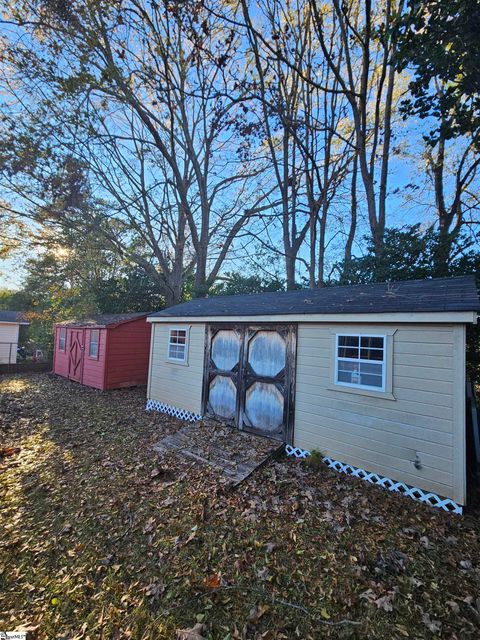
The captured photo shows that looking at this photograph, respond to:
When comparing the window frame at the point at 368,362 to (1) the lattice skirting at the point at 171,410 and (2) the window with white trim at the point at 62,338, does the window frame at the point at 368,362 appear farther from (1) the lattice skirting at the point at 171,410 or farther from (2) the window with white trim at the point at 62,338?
(2) the window with white trim at the point at 62,338

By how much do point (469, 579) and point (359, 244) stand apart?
1108 cm

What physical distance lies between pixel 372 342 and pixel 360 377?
669 mm

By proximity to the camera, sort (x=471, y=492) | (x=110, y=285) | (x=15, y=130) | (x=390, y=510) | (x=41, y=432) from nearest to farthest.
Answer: (x=390, y=510) < (x=471, y=492) < (x=41, y=432) < (x=15, y=130) < (x=110, y=285)

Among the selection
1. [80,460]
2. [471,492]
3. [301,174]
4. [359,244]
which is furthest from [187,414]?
[301,174]

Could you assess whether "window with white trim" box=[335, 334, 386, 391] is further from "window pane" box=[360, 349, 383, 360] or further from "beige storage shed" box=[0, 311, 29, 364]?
"beige storage shed" box=[0, 311, 29, 364]

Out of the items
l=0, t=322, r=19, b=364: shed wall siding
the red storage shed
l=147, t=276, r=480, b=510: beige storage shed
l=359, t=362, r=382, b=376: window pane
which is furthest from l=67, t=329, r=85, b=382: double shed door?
l=359, t=362, r=382, b=376: window pane

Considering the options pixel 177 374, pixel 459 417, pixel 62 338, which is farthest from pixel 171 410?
pixel 62 338

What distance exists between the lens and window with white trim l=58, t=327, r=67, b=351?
14.7m

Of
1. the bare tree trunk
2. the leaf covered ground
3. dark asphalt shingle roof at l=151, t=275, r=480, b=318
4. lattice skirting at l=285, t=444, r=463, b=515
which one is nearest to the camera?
the leaf covered ground

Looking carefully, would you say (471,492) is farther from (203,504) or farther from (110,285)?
(110,285)

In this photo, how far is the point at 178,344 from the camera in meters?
8.50

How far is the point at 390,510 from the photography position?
407 centimetres

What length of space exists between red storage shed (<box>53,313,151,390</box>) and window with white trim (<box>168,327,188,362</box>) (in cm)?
414

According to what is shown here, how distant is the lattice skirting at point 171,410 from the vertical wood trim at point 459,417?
560cm
